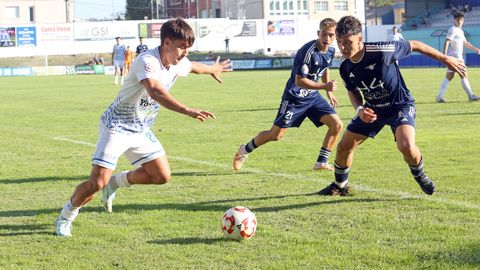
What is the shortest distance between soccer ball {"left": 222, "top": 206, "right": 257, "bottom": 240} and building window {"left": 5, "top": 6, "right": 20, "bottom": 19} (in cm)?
9731

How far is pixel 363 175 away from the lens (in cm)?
1035

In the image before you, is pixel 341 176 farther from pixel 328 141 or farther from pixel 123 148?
pixel 123 148

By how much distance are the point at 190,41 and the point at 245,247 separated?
1720 millimetres

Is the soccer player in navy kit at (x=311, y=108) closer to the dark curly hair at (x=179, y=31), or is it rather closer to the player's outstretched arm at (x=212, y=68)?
the player's outstretched arm at (x=212, y=68)

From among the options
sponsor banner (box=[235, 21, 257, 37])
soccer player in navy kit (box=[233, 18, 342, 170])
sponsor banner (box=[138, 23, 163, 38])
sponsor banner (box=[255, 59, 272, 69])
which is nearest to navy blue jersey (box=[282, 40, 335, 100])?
soccer player in navy kit (box=[233, 18, 342, 170])

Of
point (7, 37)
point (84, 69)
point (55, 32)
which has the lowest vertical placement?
point (84, 69)

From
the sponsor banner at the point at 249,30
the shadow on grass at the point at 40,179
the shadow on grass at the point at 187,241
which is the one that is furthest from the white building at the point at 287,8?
the shadow on grass at the point at 187,241

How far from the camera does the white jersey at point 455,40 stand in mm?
21859

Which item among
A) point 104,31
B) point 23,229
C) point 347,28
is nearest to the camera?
point 23,229

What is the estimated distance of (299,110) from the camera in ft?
36.1

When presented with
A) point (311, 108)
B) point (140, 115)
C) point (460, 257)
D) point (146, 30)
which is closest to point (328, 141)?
point (311, 108)

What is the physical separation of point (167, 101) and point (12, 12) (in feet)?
321

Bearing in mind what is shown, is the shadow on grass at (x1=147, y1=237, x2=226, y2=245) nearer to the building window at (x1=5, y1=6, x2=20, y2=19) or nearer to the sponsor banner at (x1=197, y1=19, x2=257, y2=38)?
the sponsor banner at (x1=197, y1=19, x2=257, y2=38)

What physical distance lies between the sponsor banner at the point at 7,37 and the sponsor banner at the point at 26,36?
41 centimetres
